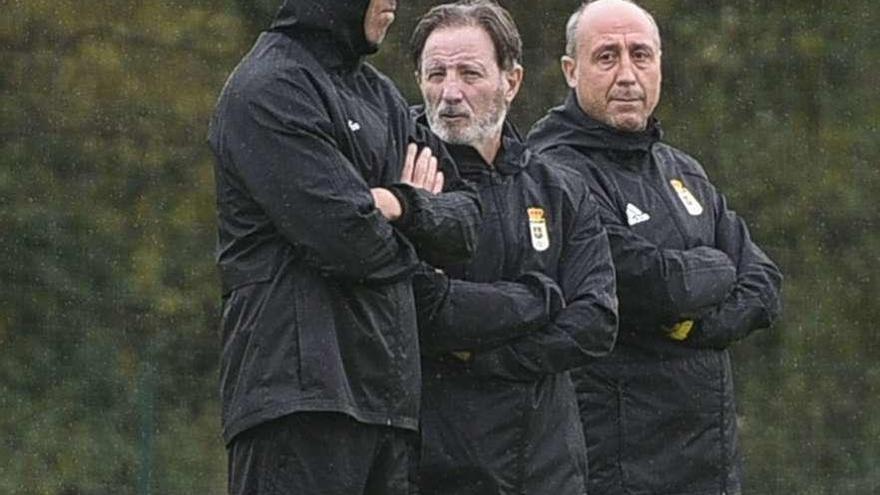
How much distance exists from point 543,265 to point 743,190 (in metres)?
4.84

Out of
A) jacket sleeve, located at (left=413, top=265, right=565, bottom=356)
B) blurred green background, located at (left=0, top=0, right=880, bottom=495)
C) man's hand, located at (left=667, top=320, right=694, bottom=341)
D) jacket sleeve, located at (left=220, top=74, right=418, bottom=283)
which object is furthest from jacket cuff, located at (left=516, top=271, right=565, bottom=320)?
blurred green background, located at (left=0, top=0, right=880, bottom=495)

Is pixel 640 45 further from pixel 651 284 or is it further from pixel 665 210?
pixel 651 284

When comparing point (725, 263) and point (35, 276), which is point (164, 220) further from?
point (725, 263)

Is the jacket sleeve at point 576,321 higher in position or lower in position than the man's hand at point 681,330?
higher

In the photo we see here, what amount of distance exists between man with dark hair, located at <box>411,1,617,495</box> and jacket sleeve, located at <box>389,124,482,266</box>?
156mm

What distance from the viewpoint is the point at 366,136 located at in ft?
15.5

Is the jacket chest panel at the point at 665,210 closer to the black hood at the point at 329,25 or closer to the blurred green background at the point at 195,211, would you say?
the black hood at the point at 329,25

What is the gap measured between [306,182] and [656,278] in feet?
4.14

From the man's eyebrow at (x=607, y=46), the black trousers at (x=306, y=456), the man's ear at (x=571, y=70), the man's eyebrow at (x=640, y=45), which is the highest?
the man's eyebrow at (x=607, y=46)

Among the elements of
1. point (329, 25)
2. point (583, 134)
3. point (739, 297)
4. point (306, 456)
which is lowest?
point (739, 297)

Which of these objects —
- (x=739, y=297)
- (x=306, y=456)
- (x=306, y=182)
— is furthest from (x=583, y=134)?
(x=306, y=456)

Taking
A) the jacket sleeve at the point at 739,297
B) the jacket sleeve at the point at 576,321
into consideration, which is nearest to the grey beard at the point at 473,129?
the jacket sleeve at the point at 576,321

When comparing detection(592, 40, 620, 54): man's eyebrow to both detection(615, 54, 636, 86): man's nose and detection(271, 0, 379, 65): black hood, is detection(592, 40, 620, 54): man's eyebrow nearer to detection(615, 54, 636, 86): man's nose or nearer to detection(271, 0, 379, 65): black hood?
detection(615, 54, 636, 86): man's nose

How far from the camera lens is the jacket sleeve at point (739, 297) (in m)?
5.63
